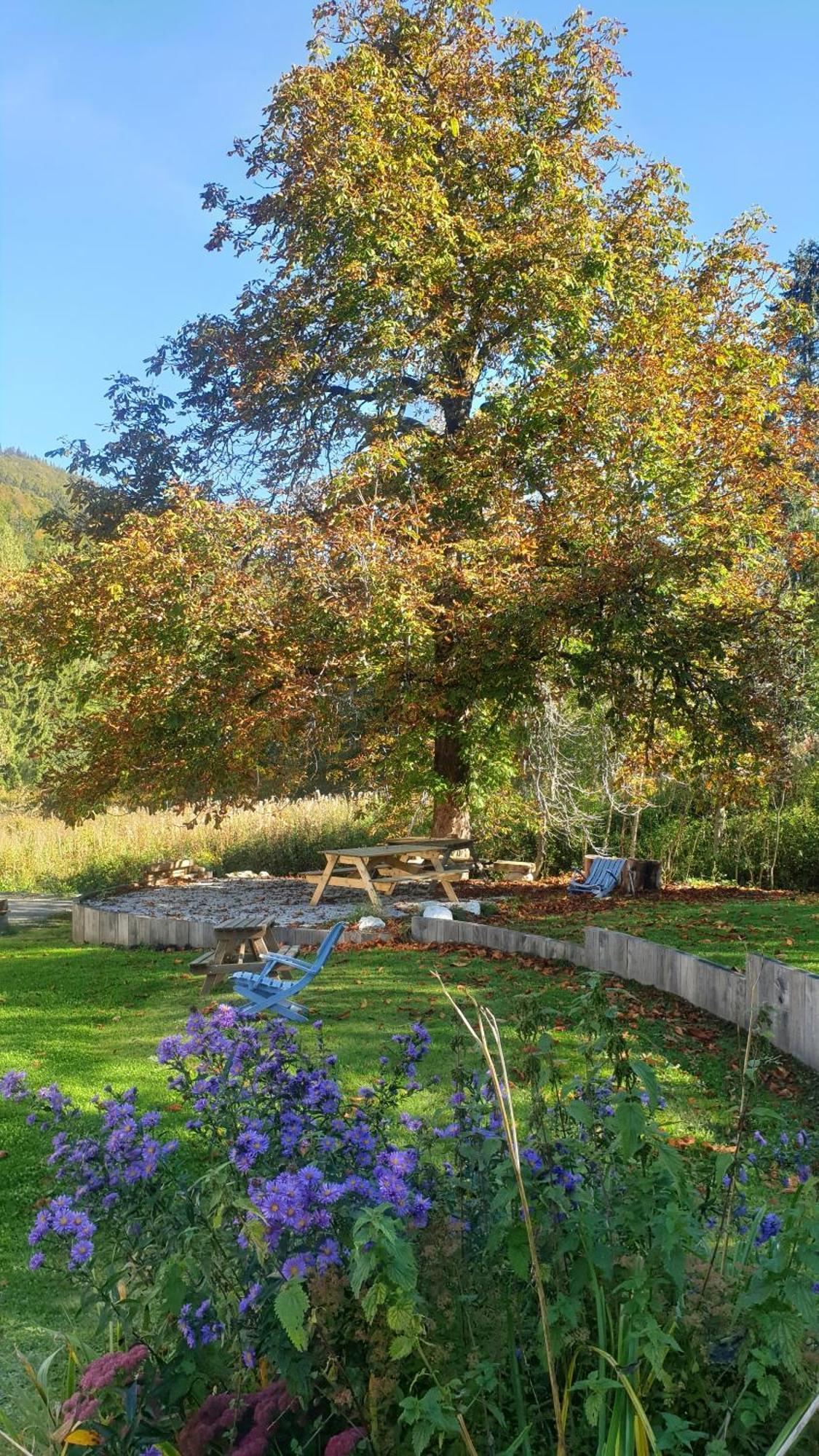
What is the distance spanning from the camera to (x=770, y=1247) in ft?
7.11

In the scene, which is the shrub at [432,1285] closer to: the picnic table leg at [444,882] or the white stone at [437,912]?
the white stone at [437,912]

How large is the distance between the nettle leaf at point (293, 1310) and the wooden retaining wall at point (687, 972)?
101 inches

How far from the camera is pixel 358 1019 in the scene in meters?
6.50

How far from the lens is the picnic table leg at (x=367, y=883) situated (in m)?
10.7

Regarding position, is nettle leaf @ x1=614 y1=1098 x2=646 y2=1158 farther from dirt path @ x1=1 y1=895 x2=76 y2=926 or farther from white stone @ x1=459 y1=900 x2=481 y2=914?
dirt path @ x1=1 y1=895 x2=76 y2=926

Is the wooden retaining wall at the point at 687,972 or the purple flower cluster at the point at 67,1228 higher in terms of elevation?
the purple flower cluster at the point at 67,1228

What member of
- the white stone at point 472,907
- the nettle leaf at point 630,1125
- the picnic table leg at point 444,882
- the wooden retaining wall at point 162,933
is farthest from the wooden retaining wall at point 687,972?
the nettle leaf at point 630,1125

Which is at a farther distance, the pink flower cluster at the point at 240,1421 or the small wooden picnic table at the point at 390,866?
the small wooden picnic table at the point at 390,866

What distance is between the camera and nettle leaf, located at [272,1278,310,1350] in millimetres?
1644

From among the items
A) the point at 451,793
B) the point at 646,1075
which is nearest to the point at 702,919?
the point at 451,793

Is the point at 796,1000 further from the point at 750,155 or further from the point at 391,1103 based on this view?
the point at 750,155

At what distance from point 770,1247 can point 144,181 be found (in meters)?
10.2

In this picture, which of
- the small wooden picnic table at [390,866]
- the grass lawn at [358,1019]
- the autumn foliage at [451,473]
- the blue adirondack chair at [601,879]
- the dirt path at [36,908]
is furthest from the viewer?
the dirt path at [36,908]

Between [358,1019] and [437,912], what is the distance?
3717 millimetres
